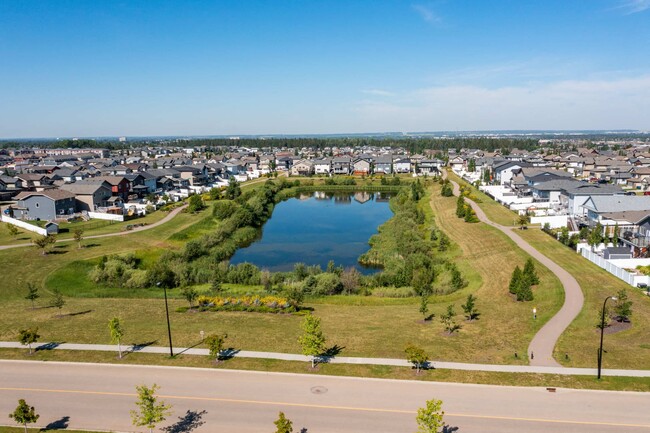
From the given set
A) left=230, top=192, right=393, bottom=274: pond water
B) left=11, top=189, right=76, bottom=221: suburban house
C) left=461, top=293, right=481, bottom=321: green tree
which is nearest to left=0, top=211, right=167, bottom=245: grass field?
left=11, top=189, right=76, bottom=221: suburban house

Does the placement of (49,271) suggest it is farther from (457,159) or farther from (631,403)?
(457,159)

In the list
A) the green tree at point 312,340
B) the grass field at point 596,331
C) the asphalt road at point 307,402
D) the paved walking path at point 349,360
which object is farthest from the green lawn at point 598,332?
the green tree at point 312,340

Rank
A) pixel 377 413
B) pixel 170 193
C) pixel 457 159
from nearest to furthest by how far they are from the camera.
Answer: pixel 377 413 → pixel 170 193 → pixel 457 159

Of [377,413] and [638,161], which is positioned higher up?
[638,161]

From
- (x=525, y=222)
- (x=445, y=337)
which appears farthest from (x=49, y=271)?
(x=525, y=222)

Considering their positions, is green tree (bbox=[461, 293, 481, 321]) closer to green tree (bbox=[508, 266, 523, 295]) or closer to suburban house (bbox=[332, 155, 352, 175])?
green tree (bbox=[508, 266, 523, 295])

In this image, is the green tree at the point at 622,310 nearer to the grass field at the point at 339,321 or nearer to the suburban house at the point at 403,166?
the grass field at the point at 339,321

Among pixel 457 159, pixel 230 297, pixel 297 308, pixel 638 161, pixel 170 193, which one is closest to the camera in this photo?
pixel 297 308

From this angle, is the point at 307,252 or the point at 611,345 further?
the point at 307,252
